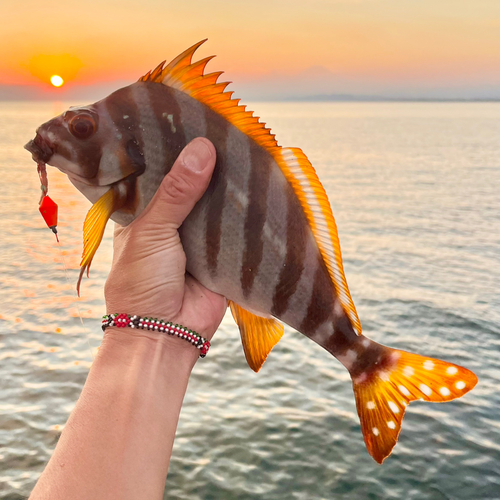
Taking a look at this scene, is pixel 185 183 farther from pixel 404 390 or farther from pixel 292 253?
pixel 404 390

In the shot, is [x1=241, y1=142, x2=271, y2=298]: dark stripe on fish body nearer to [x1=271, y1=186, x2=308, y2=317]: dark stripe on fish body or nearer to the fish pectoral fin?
[x1=271, y1=186, x2=308, y2=317]: dark stripe on fish body

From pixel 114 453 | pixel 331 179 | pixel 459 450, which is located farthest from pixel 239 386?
pixel 331 179

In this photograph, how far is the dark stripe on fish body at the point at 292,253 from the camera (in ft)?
10.0

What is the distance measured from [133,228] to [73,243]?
14.8 metres

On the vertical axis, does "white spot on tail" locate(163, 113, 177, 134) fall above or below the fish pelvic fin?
above

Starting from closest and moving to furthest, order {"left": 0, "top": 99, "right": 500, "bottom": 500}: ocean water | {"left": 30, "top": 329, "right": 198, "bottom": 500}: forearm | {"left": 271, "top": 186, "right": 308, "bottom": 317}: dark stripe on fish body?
{"left": 30, "top": 329, "right": 198, "bottom": 500}: forearm < {"left": 271, "top": 186, "right": 308, "bottom": 317}: dark stripe on fish body < {"left": 0, "top": 99, "right": 500, "bottom": 500}: ocean water

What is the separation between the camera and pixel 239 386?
9719 mm

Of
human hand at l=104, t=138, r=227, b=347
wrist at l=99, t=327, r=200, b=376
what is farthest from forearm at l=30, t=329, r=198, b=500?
human hand at l=104, t=138, r=227, b=347

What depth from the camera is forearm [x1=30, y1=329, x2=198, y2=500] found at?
8.32 feet

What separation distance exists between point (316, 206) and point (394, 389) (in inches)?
44.4

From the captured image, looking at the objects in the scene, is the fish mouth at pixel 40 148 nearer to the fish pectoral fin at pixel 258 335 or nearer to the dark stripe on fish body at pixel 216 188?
the dark stripe on fish body at pixel 216 188

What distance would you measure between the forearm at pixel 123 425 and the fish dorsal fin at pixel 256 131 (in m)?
1.07

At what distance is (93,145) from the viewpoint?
2.91 metres

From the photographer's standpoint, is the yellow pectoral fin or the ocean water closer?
the yellow pectoral fin
